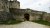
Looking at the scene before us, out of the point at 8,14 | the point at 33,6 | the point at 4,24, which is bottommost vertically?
the point at 4,24

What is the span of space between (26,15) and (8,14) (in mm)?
362

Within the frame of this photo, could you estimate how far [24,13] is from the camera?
2.05 metres

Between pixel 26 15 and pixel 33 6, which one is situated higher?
pixel 33 6

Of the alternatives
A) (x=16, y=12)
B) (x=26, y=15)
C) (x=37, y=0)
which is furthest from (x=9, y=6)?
(x=37, y=0)

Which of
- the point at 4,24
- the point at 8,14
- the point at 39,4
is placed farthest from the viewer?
the point at 8,14

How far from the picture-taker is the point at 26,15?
206 centimetres

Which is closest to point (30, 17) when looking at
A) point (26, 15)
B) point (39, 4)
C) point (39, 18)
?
point (26, 15)

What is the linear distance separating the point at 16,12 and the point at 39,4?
467 millimetres

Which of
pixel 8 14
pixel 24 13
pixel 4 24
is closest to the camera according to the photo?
pixel 4 24

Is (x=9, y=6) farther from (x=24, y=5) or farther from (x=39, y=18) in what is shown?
(x=39, y=18)

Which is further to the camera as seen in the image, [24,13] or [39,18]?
[24,13]

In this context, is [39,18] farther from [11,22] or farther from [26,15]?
[11,22]

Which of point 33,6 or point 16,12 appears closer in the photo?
point 33,6

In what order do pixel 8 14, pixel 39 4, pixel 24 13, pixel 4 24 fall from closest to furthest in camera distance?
pixel 4 24, pixel 39 4, pixel 8 14, pixel 24 13
